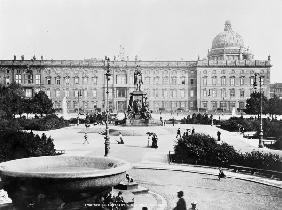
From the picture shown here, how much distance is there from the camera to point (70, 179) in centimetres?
903

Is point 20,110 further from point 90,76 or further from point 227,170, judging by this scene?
point 227,170

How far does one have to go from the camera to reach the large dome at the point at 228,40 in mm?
94375

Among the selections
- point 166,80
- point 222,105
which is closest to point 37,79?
point 166,80

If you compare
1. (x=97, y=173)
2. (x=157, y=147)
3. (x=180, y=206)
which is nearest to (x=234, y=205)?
(x=180, y=206)

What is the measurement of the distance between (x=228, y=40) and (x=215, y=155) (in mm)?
77696

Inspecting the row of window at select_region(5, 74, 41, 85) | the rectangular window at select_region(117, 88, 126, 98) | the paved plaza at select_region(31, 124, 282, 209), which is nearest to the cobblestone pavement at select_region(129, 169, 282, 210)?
the paved plaza at select_region(31, 124, 282, 209)

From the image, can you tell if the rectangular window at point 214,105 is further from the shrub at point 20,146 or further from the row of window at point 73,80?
the shrub at point 20,146

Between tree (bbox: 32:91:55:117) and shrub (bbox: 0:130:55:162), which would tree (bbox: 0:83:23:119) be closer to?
tree (bbox: 32:91:55:117)

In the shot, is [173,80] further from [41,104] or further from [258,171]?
[258,171]

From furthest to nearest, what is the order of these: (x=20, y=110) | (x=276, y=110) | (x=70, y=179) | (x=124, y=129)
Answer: (x=276, y=110), (x=20, y=110), (x=124, y=129), (x=70, y=179)

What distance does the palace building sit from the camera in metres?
85.9

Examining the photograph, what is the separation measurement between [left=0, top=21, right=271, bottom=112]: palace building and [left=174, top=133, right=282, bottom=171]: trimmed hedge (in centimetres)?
6386

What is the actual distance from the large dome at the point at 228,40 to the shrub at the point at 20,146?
79.0 m

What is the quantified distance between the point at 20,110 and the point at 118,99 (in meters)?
33.6
